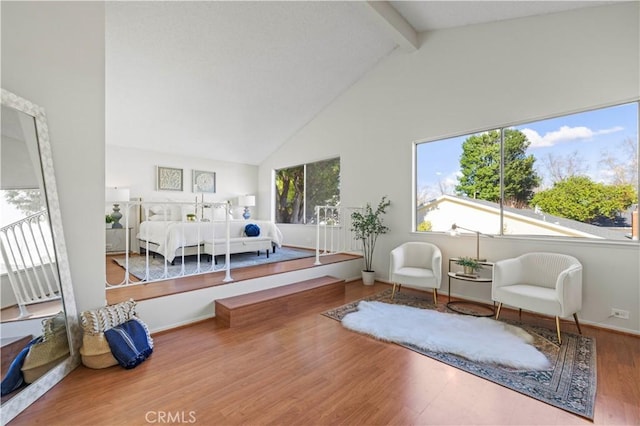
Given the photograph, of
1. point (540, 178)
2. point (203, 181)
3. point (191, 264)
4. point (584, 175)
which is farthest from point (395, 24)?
point (203, 181)

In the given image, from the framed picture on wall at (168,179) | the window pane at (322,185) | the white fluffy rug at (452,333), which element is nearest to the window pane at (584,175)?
the white fluffy rug at (452,333)

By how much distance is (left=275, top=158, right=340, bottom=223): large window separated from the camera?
19.1 feet

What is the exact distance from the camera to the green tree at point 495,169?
3467 mm

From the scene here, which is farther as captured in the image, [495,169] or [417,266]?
[417,266]

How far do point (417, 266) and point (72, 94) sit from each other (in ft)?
13.8

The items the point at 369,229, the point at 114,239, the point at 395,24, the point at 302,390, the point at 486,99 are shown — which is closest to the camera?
the point at 302,390

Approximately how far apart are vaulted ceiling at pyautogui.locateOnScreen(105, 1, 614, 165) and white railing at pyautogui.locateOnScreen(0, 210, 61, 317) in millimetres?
2490

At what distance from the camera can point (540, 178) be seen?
336cm

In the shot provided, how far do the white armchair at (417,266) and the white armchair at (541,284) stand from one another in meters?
0.67

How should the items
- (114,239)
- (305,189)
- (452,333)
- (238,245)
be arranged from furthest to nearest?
(305,189), (114,239), (238,245), (452,333)

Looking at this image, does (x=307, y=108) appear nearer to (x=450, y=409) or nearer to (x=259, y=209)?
(x=259, y=209)

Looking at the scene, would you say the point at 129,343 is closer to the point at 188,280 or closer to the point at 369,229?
the point at 188,280

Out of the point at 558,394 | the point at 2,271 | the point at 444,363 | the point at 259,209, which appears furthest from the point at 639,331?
the point at 259,209

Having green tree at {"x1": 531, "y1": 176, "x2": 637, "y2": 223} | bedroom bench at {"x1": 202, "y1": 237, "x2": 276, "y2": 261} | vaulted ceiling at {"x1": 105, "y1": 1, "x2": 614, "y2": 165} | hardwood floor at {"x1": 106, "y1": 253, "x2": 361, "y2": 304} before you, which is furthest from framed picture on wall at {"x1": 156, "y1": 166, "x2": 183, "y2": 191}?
green tree at {"x1": 531, "y1": 176, "x2": 637, "y2": 223}
